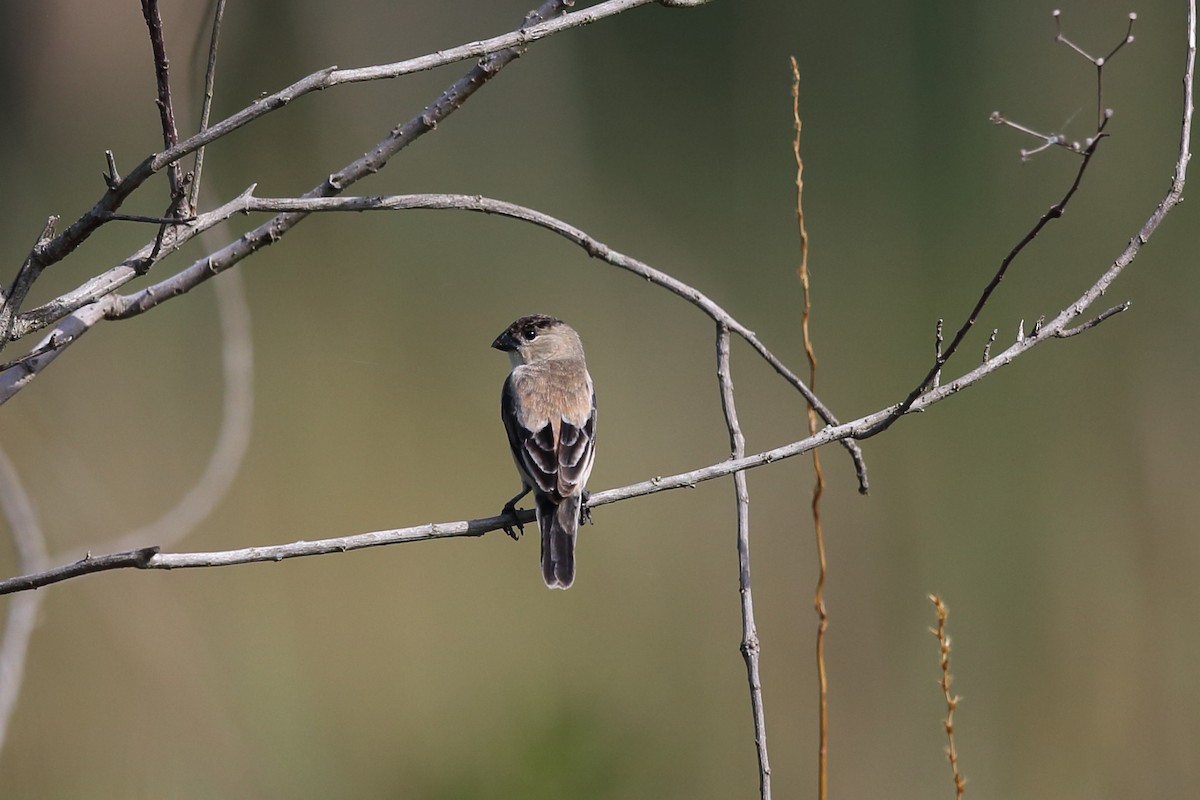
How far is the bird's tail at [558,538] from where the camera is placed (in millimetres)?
3092

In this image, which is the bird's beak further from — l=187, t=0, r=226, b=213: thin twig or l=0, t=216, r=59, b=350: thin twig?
l=0, t=216, r=59, b=350: thin twig

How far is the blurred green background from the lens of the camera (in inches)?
164

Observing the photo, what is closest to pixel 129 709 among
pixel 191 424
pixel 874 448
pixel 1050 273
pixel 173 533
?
pixel 173 533

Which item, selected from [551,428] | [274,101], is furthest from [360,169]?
[551,428]

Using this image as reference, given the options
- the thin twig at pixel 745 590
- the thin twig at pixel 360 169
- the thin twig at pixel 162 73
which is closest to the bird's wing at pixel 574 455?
the thin twig at pixel 745 590

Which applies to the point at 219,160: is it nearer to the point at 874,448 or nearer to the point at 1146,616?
the point at 874,448

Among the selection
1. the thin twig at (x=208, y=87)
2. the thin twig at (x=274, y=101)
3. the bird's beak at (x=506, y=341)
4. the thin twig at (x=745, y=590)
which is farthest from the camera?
the bird's beak at (x=506, y=341)

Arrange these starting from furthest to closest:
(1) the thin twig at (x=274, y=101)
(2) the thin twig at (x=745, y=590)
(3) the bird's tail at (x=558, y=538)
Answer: (3) the bird's tail at (x=558, y=538) < (2) the thin twig at (x=745, y=590) < (1) the thin twig at (x=274, y=101)

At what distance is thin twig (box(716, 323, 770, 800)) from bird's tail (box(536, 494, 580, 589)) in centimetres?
88

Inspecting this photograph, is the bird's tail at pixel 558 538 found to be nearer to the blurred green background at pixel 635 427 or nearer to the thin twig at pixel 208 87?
the blurred green background at pixel 635 427

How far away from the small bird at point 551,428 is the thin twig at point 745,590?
1.71ft

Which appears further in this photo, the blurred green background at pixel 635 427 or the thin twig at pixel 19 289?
the blurred green background at pixel 635 427

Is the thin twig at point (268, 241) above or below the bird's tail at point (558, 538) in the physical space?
above

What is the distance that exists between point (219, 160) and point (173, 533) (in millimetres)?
2263
